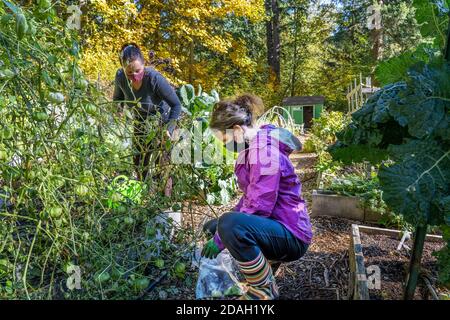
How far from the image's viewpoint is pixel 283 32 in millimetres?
20625

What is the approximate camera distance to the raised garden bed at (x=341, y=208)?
125 inches

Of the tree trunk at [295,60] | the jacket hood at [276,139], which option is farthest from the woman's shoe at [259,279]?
the tree trunk at [295,60]

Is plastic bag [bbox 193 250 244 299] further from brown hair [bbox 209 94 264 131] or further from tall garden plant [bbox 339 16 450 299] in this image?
tall garden plant [bbox 339 16 450 299]

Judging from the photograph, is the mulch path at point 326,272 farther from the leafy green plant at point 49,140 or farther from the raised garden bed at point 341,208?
the raised garden bed at point 341,208

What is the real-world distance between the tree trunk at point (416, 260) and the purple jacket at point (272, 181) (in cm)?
57

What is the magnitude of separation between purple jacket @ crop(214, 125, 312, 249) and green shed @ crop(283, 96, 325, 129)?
14.1 meters

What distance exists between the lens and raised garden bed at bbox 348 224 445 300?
1.61 meters

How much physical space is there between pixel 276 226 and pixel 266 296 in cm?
32

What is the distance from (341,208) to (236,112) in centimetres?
185

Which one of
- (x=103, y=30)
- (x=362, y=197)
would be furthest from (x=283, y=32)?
(x=362, y=197)

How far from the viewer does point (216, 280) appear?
6.36 feet
